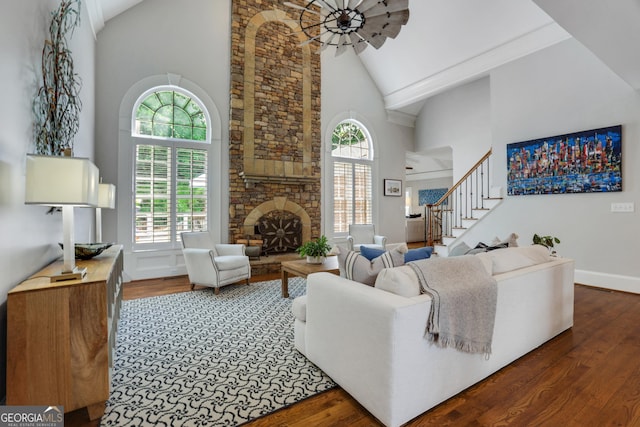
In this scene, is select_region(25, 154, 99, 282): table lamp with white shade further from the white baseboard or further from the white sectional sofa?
the white baseboard

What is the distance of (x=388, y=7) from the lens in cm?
299

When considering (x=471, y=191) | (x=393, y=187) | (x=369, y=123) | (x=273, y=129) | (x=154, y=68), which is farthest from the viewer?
(x=393, y=187)

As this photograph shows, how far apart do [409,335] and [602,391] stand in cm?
153

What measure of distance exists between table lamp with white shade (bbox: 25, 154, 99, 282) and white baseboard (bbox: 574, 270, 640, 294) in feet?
20.0

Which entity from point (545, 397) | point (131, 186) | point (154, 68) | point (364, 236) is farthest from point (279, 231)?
point (545, 397)

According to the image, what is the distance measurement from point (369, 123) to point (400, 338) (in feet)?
21.7

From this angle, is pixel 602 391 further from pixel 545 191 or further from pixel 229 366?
pixel 545 191

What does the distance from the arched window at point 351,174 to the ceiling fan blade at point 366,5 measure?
389 cm

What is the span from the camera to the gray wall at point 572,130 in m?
4.09

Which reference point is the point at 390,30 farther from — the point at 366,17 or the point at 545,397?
the point at 545,397

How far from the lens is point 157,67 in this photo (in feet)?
16.4

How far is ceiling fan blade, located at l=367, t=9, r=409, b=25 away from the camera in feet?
10.1

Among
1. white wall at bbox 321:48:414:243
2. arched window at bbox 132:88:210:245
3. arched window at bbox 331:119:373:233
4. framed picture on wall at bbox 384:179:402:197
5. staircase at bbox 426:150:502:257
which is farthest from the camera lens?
framed picture on wall at bbox 384:179:402:197
